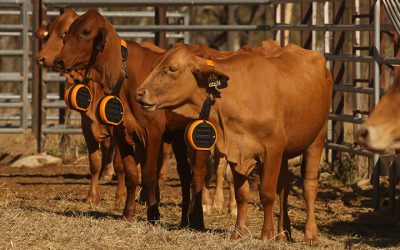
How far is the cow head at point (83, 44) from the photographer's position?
8.91m

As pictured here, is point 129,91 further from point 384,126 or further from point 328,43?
point 328,43

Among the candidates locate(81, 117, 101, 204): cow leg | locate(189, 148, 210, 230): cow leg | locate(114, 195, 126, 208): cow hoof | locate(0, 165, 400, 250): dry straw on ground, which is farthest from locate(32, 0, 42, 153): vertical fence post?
locate(189, 148, 210, 230): cow leg

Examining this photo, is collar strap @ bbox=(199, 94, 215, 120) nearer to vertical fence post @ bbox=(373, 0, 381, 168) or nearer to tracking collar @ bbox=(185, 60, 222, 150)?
tracking collar @ bbox=(185, 60, 222, 150)

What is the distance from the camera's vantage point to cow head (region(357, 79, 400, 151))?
17.7ft

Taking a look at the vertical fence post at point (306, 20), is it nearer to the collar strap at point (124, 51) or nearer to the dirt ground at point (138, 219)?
the dirt ground at point (138, 219)

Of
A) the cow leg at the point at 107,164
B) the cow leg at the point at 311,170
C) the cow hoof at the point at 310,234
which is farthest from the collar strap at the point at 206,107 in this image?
the cow leg at the point at 107,164

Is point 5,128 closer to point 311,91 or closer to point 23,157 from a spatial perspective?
point 23,157

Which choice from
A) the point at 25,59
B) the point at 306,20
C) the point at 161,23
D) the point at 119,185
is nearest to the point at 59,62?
the point at 119,185

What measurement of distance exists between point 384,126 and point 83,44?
397cm

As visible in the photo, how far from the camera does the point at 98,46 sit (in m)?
8.93

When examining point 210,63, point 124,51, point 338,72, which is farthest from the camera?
point 338,72

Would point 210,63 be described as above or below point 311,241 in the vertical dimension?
above

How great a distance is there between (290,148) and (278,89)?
495 millimetres

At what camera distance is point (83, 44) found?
8914mm
